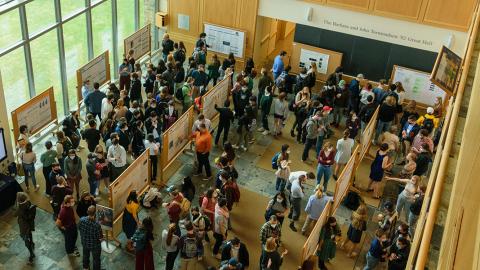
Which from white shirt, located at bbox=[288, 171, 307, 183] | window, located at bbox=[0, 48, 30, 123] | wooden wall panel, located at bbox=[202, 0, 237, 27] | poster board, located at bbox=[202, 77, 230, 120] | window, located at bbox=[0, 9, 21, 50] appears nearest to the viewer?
white shirt, located at bbox=[288, 171, 307, 183]

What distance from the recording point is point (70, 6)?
583 inches

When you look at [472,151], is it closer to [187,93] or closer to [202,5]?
[187,93]

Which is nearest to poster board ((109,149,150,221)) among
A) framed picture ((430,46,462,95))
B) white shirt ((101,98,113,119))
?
white shirt ((101,98,113,119))

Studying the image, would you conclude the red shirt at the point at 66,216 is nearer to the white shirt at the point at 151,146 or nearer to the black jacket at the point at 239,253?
the white shirt at the point at 151,146

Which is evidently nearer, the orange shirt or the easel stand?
the easel stand

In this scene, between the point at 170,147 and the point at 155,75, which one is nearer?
the point at 170,147

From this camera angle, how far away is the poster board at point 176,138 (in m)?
12.3

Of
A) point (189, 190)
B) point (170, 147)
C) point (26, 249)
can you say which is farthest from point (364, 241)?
point (26, 249)

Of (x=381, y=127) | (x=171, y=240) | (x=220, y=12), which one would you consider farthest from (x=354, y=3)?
(x=171, y=240)

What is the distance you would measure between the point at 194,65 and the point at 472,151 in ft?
42.9

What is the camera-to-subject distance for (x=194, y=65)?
616 inches

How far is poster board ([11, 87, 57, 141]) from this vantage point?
12234mm

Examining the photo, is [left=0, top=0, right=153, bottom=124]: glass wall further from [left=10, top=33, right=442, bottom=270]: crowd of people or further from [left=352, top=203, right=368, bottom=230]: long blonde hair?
[left=352, top=203, right=368, bottom=230]: long blonde hair

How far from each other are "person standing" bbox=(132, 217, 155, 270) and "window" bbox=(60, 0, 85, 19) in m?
7.56
